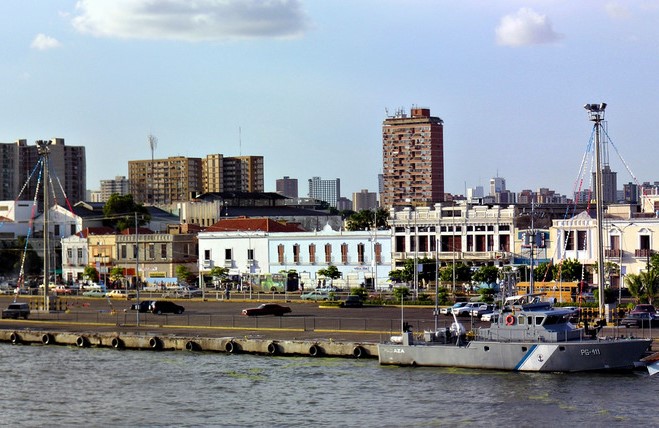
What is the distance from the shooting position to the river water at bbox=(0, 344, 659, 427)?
52.8 meters

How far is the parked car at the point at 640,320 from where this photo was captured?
75.2m

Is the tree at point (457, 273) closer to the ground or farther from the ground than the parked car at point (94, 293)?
farther from the ground

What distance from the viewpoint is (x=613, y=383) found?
58.8m

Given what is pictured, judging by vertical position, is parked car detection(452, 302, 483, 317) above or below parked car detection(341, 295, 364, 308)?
below

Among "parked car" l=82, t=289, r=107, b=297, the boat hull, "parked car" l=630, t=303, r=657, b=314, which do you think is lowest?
the boat hull

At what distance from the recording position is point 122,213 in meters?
179

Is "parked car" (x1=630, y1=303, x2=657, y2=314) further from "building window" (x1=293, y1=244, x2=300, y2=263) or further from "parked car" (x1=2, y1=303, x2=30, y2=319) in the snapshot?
"building window" (x1=293, y1=244, x2=300, y2=263)

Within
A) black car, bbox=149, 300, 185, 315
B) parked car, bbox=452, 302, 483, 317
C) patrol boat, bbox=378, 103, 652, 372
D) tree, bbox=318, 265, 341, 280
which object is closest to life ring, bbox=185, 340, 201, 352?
patrol boat, bbox=378, 103, 652, 372

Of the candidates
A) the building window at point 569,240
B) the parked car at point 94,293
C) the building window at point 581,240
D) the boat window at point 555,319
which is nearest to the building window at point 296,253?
the parked car at point 94,293

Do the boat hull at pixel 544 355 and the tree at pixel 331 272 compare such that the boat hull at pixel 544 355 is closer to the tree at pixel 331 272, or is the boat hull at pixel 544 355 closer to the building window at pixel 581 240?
the building window at pixel 581 240

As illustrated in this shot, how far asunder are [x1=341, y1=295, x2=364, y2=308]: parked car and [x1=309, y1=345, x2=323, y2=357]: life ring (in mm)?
32745

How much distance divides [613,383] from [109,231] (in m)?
105

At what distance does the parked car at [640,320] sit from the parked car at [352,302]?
2884 centimetres

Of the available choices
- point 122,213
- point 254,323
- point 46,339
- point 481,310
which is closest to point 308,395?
point 254,323
